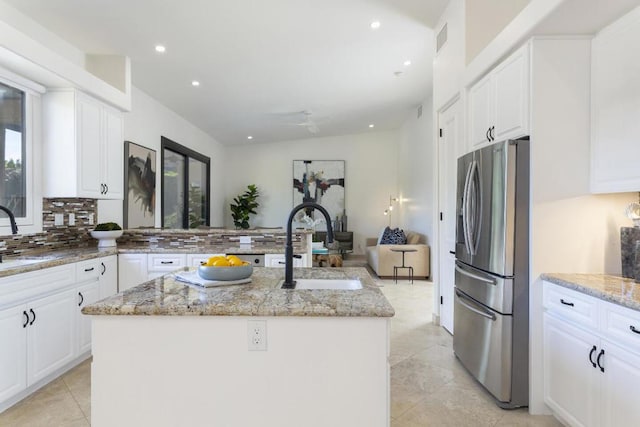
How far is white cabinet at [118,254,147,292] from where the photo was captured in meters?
3.53

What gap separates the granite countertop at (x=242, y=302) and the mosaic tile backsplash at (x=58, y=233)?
2012mm

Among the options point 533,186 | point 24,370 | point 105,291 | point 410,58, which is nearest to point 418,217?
point 410,58

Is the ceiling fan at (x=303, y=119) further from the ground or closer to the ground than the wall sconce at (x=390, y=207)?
further from the ground

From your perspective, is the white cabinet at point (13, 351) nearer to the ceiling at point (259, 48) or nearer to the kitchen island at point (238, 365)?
the kitchen island at point (238, 365)

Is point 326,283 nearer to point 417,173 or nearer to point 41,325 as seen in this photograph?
point 41,325

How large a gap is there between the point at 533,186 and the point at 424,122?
516 centimetres

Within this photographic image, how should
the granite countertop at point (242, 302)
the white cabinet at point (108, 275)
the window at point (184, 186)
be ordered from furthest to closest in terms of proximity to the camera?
the window at point (184, 186) < the white cabinet at point (108, 275) < the granite countertop at point (242, 302)

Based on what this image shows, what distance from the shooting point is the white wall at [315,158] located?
9.50 metres

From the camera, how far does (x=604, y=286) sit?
6.33ft

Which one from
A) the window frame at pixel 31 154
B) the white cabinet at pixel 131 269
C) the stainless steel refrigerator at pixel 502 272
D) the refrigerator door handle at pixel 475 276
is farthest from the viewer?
the white cabinet at pixel 131 269

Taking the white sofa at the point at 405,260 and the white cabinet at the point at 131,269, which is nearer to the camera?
the white cabinet at the point at 131,269

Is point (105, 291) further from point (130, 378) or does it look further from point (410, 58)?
point (410, 58)

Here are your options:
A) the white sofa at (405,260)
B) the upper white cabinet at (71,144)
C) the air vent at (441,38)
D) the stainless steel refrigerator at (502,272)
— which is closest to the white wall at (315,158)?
the white sofa at (405,260)

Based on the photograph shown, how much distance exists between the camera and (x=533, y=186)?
2320 mm
